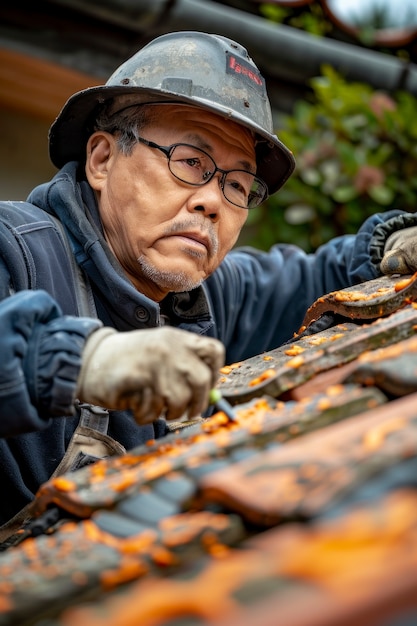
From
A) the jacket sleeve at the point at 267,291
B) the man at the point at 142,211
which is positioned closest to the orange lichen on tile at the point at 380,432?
the man at the point at 142,211

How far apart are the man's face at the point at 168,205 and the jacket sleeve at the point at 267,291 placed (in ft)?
2.19

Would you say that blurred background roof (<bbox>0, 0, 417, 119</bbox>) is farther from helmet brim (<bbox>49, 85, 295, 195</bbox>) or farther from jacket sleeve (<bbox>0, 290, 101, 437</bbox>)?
jacket sleeve (<bbox>0, 290, 101, 437</bbox>)

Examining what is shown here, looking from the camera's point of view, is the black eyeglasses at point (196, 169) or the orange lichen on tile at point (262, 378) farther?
the black eyeglasses at point (196, 169)

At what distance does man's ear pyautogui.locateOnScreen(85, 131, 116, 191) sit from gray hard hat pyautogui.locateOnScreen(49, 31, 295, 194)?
0.12 meters

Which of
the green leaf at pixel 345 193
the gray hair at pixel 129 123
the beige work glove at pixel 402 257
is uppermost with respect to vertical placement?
the gray hair at pixel 129 123

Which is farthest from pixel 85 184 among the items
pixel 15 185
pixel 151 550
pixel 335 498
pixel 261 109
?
pixel 15 185

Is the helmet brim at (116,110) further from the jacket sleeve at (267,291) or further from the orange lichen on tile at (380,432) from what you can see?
the orange lichen on tile at (380,432)

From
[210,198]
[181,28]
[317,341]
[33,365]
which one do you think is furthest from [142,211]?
[181,28]

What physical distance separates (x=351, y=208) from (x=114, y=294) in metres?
3.73

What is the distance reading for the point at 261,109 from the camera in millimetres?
3350

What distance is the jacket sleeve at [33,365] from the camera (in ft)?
6.15

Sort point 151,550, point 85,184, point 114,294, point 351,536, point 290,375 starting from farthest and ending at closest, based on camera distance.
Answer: point 85,184
point 114,294
point 290,375
point 151,550
point 351,536

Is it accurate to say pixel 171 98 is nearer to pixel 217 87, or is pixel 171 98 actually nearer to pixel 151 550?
pixel 217 87

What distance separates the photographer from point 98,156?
336 centimetres
